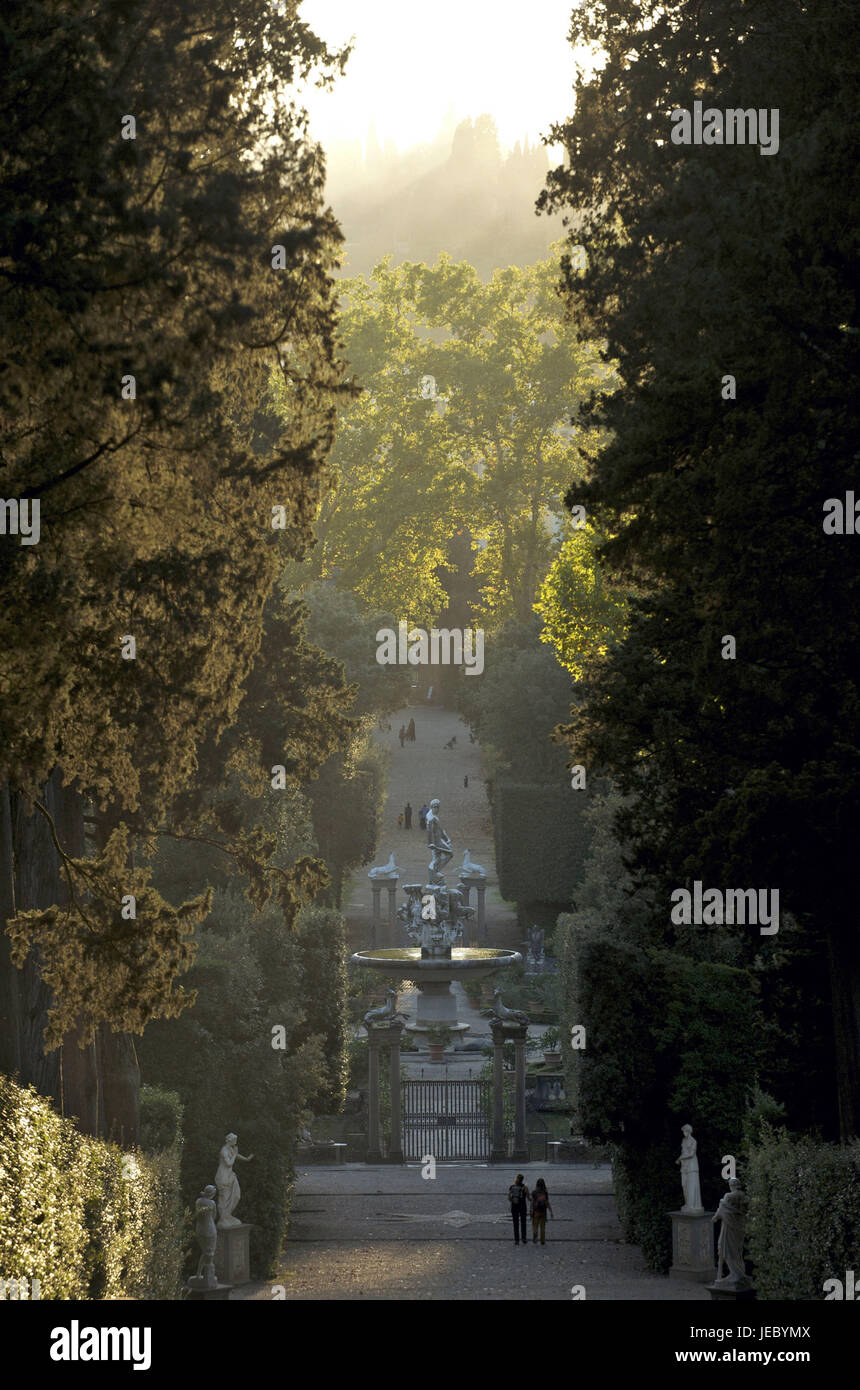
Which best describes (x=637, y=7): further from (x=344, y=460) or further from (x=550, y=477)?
(x=550, y=477)

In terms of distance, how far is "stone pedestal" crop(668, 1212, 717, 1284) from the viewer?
69.2 ft

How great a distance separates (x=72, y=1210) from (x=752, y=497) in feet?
24.6

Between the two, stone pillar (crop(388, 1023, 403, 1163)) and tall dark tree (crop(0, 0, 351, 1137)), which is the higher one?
tall dark tree (crop(0, 0, 351, 1137))

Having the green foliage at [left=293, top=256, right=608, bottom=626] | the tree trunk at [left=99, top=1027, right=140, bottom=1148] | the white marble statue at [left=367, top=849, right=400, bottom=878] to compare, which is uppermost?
the green foliage at [left=293, top=256, right=608, bottom=626]

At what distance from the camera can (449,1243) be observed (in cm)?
2280

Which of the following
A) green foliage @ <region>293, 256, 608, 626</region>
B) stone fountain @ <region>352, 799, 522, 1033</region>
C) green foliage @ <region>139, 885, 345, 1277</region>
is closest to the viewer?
green foliage @ <region>139, 885, 345, 1277</region>

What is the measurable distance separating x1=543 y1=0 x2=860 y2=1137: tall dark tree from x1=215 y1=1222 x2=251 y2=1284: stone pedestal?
929 centimetres

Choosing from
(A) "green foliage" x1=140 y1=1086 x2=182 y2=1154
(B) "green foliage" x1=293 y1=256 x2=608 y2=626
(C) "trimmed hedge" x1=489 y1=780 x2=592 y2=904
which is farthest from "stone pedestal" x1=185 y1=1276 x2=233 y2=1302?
(B) "green foliage" x1=293 y1=256 x2=608 y2=626

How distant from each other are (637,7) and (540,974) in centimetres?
3261

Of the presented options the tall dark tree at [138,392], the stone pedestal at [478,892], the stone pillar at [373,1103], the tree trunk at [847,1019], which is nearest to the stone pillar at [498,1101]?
the stone pillar at [373,1103]

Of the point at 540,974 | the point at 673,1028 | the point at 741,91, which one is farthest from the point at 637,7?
the point at 540,974

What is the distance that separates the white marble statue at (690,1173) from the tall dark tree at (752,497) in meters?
6.87

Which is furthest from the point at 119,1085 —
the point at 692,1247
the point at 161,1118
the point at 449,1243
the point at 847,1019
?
the point at 847,1019

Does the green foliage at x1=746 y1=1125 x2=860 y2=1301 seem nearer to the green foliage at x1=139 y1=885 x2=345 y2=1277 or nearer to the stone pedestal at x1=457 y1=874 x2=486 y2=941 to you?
the green foliage at x1=139 y1=885 x2=345 y2=1277
